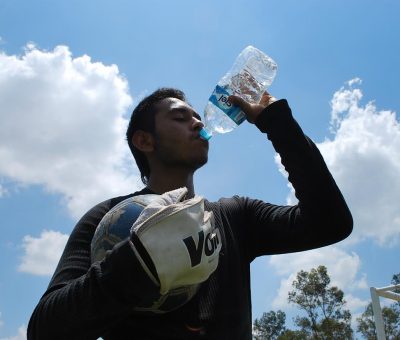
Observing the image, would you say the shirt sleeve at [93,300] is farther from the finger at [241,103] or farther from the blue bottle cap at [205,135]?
the finger at [241,103]

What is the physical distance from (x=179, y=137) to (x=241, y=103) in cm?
48

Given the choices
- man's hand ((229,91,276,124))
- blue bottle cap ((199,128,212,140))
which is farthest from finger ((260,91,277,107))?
blue bottle cap ((199,128,212,140))

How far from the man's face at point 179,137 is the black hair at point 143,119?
123mm

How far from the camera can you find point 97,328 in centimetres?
173

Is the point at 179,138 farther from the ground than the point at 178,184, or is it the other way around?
the point at 179,138

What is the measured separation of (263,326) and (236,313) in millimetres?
61067

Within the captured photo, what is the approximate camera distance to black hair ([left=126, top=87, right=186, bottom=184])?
11.6 ft

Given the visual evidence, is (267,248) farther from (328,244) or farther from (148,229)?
(148,229)

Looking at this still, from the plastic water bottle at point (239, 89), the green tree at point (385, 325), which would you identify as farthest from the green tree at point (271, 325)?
the plastic water bottle at point (239, 89)

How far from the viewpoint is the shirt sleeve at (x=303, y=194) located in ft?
8.34

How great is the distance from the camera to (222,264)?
2512mm

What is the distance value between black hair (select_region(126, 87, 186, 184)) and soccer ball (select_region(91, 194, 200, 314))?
1.36 metres

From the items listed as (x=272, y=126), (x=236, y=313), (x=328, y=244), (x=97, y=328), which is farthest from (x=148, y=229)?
(x=328, y=244)

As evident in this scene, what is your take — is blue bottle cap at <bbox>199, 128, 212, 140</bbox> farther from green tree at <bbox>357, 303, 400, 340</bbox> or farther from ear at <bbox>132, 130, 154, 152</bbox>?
green tree at <bbox>357, 303, 400, 340</bbox>
